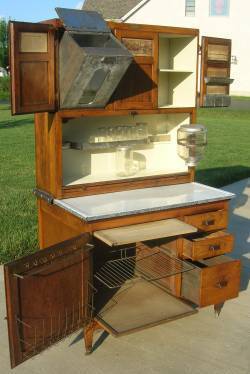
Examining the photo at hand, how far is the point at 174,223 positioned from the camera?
404cm

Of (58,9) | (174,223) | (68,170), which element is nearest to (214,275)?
(174,223)

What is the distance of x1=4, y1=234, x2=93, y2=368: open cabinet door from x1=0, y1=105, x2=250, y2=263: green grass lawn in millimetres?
2134

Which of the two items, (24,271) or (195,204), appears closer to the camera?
(24,271)

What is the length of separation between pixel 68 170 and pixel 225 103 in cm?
164

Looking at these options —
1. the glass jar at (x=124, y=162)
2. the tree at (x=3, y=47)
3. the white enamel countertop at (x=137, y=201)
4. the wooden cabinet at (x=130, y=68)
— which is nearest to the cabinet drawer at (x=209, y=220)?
the white enamel countertop at (x=137, y=201)

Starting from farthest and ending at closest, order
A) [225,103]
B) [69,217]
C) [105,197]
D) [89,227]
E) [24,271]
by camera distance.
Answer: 1. [225,103]
2. [105,197]
3. [69,217]
4. [89,227]
5. [24,271]

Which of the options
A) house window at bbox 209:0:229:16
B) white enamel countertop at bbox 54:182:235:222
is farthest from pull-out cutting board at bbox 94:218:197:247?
house window at bbox 209:0:229:16

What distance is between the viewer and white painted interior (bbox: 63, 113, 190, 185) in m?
4.64

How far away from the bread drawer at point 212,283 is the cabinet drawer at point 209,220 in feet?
1.00

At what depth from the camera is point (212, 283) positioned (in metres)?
4.02

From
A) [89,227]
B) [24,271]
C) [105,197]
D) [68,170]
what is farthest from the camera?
[68,170]

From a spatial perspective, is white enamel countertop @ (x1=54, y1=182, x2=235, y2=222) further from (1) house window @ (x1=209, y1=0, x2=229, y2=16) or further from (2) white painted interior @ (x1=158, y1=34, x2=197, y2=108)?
(1) house window @ (x1=209, y1=0, x2=229, y2=16)

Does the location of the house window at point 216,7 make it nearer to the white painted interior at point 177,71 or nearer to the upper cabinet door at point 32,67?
the white painted interior at point 177,71

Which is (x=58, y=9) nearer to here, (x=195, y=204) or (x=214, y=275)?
(x=195, y=204)
